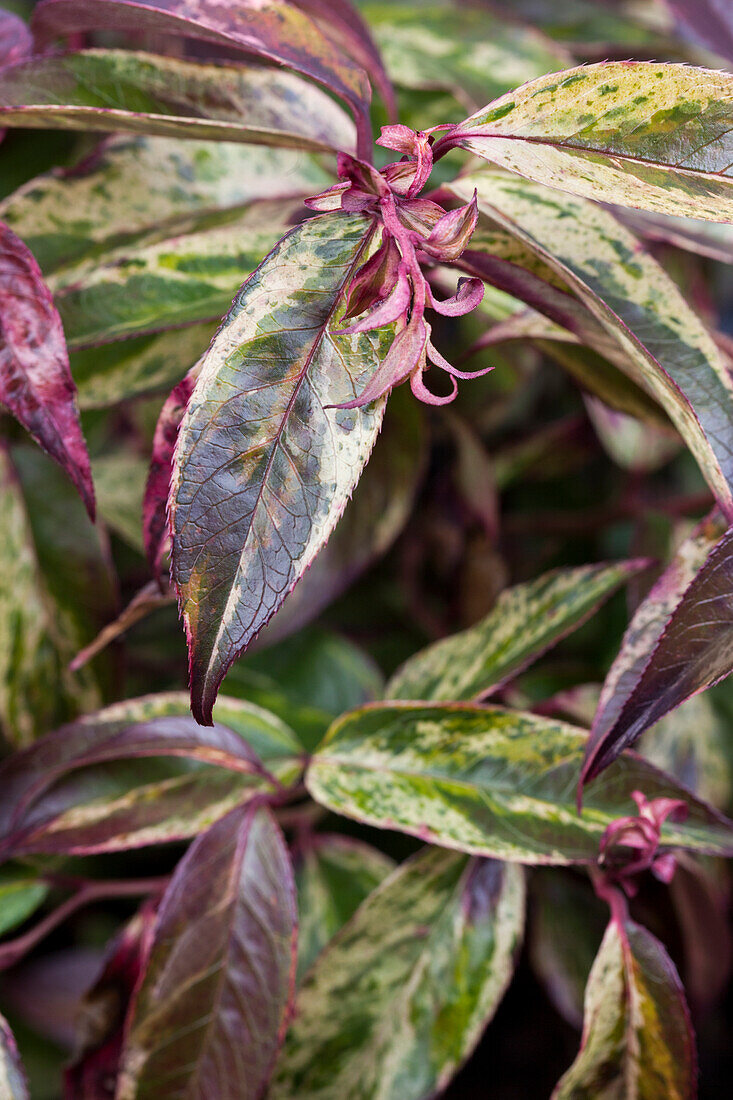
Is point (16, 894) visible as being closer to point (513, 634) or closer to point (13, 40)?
point (513, 634)

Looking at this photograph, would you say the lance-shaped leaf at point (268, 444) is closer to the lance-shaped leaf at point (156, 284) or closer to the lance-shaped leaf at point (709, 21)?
the lance-shaped leaf at point (156, 284)

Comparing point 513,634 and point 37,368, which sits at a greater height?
point 37,368

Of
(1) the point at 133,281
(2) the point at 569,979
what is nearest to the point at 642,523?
(2) the point at 569,979

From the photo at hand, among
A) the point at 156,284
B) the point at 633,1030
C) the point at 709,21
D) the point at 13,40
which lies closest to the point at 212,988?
the point at 633,1030

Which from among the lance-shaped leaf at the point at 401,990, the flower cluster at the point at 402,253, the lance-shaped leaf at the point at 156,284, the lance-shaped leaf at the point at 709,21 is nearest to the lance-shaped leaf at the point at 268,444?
the flower cluster at the point at 402,253

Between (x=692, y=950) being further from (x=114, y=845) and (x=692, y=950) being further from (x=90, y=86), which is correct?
(x=90, y=86)
